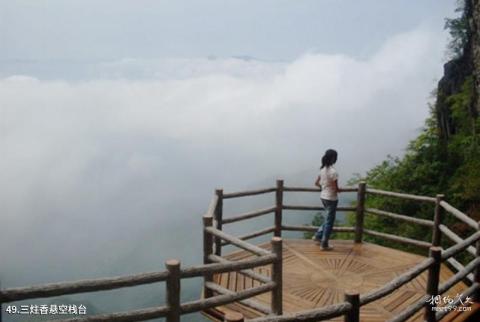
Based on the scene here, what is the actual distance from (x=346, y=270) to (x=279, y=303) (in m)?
2.27

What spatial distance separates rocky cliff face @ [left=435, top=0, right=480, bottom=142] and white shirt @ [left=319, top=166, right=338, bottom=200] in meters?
9.88

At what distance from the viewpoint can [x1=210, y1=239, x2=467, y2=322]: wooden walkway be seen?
6.54m

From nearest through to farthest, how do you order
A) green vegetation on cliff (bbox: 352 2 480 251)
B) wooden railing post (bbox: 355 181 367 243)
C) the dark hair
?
the dark hair, wooden railing post (bbox: 355 181 367 243), green vegetation on cliff (bbox: 352 2 480 251)

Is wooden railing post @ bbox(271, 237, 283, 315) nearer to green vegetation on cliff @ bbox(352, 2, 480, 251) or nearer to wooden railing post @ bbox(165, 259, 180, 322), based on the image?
Result: wooden railing post @ bbox(165, 259, 180, 322)

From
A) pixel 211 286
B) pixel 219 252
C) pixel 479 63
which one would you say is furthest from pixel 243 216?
pixel 479 63

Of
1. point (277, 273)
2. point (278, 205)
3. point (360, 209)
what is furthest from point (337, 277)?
point (277, 273)

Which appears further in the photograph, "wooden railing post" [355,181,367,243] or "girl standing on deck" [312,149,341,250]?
"wooden railing post" [355,181,367,243]

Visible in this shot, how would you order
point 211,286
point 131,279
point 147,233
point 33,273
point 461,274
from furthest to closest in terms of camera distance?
point 147,233 < point 33,273 < point 211,286 < point 461,274 < point 131,279

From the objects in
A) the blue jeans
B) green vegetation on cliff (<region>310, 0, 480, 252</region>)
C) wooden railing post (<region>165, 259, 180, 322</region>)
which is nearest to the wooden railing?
wooden railing post (<region>165, 259, 180, 322</region>)

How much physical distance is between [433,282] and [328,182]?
3.07 m

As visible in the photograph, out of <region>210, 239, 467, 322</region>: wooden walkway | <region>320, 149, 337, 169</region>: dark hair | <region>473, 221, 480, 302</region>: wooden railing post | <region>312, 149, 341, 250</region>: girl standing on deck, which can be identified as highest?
<region>320, 149, 337, 169</region>: dark hair

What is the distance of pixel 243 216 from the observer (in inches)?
319

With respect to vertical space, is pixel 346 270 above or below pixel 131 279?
below

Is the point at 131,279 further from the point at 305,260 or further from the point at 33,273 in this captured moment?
the point at 33,273
